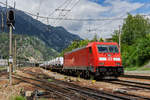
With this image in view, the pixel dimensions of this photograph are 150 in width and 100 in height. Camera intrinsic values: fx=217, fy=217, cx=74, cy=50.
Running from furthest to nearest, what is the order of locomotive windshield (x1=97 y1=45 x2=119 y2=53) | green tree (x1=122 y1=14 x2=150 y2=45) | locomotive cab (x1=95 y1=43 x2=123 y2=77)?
green tree (x1=122 y1=14 x2=150 y2=45) < locomotive windshield (x1=97 y1=45 x2=119 y2=53) < locomotive cab (x1=95 y1=43 x2=123 y2=77)

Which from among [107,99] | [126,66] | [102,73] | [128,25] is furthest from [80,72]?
[128,25]

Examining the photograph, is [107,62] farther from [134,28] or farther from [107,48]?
[134,28]

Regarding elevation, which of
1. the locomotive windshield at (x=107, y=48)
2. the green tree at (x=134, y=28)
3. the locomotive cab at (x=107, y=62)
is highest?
the green tree at (x=134, y=28)

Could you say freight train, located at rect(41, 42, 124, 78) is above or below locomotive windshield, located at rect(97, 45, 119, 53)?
below

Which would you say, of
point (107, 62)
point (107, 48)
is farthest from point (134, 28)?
point (107, 62)

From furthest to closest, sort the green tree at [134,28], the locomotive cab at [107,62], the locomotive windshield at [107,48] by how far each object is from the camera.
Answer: the green tree at [134,28] → the locomotive windshield at [107,48] → the locomotive cab at [107,62]

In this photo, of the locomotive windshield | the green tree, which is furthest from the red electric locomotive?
the green tree

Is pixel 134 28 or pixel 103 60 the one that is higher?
pixel 134 28

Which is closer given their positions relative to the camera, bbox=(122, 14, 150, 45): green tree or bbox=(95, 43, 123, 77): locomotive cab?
bbox=(95, 43, 123, 77): locomotive cab

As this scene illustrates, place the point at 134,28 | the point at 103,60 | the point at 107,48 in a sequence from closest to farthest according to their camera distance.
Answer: the point at 103,60, the point at 107,48, the point at 134,28

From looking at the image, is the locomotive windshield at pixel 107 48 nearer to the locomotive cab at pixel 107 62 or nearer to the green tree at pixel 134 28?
the locomotive cab at pixel 107 62

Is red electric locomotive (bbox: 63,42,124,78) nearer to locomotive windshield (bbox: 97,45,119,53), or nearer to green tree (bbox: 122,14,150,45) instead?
locomotive windshield (bbox: 97,45,119,53)

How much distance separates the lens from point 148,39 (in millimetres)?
37969

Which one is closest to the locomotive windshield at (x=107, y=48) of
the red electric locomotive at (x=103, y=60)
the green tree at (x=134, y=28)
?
the red electric locomotive at (x=103, y=60)
